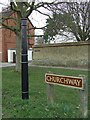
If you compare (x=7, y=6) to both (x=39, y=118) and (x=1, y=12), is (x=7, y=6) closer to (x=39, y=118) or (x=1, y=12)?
(x=1, y=12)

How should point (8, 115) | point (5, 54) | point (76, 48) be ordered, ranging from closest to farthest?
point (8, 115)
point (76, 48)
point (5, 54)

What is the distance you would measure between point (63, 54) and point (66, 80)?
27.6 metres

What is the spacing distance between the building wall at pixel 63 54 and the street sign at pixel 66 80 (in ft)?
76.5

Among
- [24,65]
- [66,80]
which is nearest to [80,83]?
[66,80]

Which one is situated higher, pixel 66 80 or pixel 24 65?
pixel 24 65

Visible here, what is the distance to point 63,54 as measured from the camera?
112 ft

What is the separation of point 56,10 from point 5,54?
29.5 meters

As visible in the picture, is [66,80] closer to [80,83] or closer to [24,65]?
[80,83]

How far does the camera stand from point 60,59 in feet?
114

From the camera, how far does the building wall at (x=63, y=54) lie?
102 feet

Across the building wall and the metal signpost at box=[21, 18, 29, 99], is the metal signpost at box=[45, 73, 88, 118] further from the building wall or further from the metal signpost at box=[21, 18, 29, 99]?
the building wall

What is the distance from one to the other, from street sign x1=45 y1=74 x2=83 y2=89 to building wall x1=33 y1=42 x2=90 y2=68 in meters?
23.3

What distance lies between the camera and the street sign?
6.30 metres

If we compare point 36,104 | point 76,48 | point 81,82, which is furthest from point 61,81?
point 76,48
